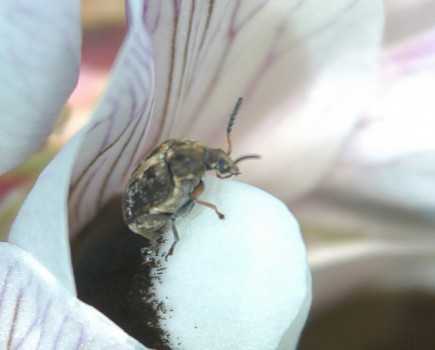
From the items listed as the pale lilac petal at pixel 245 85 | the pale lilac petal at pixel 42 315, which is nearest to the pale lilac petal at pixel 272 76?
the pale lilac petal at pixel 245 85

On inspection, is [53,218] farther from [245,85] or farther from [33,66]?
[245,85]

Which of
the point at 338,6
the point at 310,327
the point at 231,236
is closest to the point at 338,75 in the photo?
the point at 338,6

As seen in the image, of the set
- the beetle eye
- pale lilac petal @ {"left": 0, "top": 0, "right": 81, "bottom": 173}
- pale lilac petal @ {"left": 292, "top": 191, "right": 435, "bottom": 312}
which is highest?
pale lilac petal @ {"left": 0, "top": 0, "right": 81, "bottom": 173}

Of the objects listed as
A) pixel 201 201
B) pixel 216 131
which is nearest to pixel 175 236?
pixel 201 201

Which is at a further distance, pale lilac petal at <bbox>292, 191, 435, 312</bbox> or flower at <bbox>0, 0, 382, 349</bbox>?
pale lilac petal at <bbox>292, 191, 435, 312</bbox>

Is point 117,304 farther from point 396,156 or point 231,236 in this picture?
point 396,156

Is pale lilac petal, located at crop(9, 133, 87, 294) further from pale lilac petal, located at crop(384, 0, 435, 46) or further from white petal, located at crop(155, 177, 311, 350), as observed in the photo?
pale lilac petal, located at crop(384, 0, 435, 46)

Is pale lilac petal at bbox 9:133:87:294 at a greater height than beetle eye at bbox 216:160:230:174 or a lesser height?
greater

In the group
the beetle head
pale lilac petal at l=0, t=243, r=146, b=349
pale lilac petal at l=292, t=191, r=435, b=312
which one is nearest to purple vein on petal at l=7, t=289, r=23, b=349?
pale lilac petal at l=0, t=243, r=146, b=349
